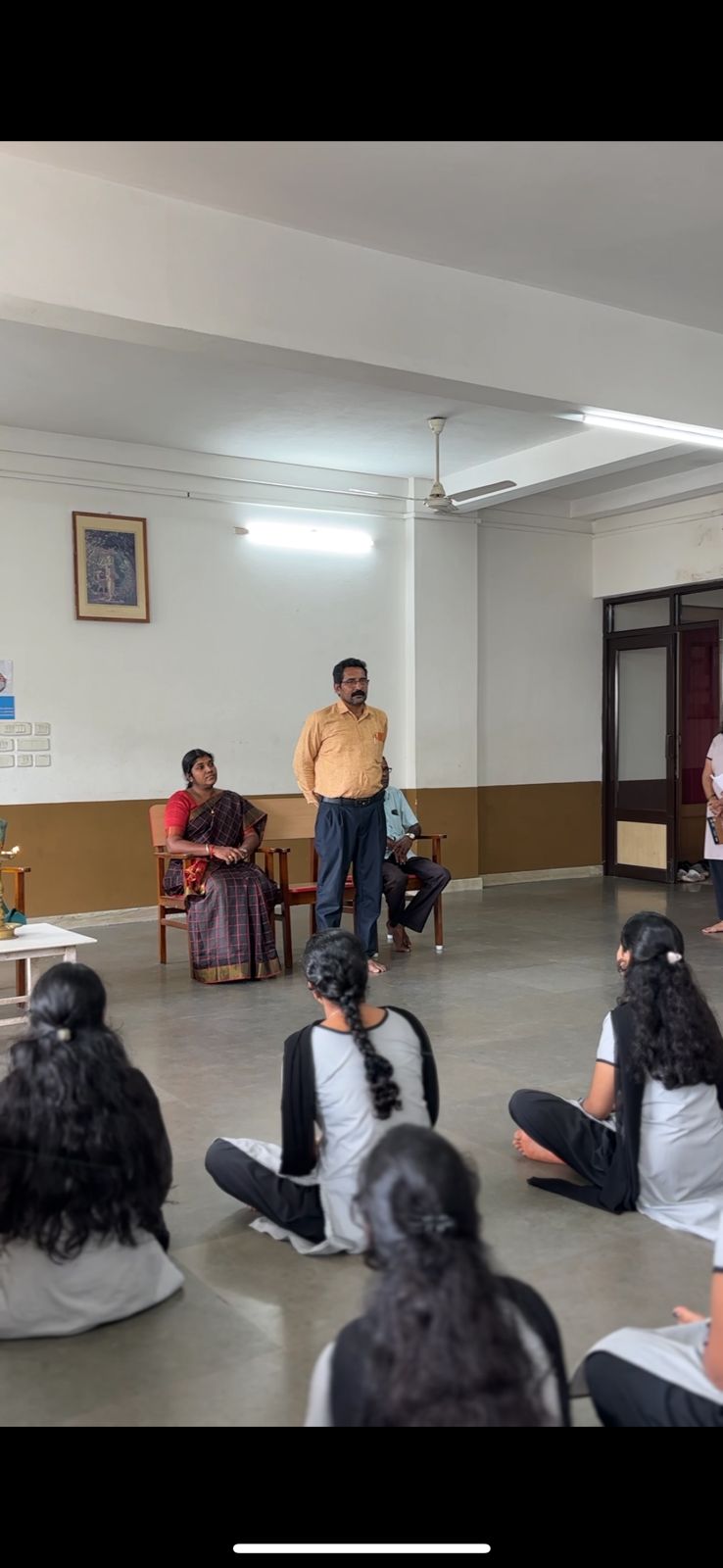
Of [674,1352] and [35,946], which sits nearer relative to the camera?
[674,1352]

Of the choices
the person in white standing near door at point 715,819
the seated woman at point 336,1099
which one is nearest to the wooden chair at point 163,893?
the person in white standing near door at point 715,819

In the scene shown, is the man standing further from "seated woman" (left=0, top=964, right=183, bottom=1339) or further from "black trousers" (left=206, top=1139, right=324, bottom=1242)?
"seated woman" (left=0, top=964, right=183, bottom=1339)

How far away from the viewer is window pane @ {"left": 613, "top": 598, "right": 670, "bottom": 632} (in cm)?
1064

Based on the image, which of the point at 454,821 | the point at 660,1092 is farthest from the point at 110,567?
the point at 660,1092

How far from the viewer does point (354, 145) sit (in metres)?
3.92

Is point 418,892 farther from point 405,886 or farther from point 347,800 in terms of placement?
point 347,800

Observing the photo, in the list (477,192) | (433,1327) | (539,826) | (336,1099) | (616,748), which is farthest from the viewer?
(616,748)

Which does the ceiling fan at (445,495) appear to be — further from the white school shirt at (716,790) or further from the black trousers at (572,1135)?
the black trousers at (572,1135)

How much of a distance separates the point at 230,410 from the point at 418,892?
3.12 metres

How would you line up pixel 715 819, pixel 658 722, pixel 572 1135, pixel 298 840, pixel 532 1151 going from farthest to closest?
pixel 658 722 → pixel 298 840 → pixel 715 819 → pixel 532 1151 → pixel 572 1135

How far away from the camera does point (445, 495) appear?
849 centimetres

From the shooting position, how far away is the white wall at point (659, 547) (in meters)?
9.81
